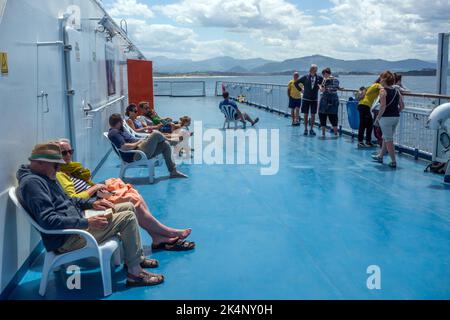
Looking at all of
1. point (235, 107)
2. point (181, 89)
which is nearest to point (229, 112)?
point (235, 107)

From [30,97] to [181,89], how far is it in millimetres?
24290

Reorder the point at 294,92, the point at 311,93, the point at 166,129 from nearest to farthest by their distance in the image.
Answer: the point at 166,129 → the point at 311,93 → the point at 294,92

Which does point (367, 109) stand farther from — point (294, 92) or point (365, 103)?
point (294, 92)

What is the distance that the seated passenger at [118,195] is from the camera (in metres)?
3.88

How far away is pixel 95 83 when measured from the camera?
7.07m

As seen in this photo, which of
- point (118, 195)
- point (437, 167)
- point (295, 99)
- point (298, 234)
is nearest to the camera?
point (118, 195)

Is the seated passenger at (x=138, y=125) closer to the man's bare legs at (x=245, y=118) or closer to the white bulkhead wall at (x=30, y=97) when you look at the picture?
the white bulkhead wall at (x=30, y=97)

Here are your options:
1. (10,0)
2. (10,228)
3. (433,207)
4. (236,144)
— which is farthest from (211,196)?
(236,144)

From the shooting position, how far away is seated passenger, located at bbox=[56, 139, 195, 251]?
3.88 metres

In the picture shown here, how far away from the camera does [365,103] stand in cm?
879

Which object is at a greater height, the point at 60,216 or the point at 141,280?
the point at 60,216

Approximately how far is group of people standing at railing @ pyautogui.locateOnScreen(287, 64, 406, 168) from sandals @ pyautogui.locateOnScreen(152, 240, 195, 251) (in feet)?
13.6
